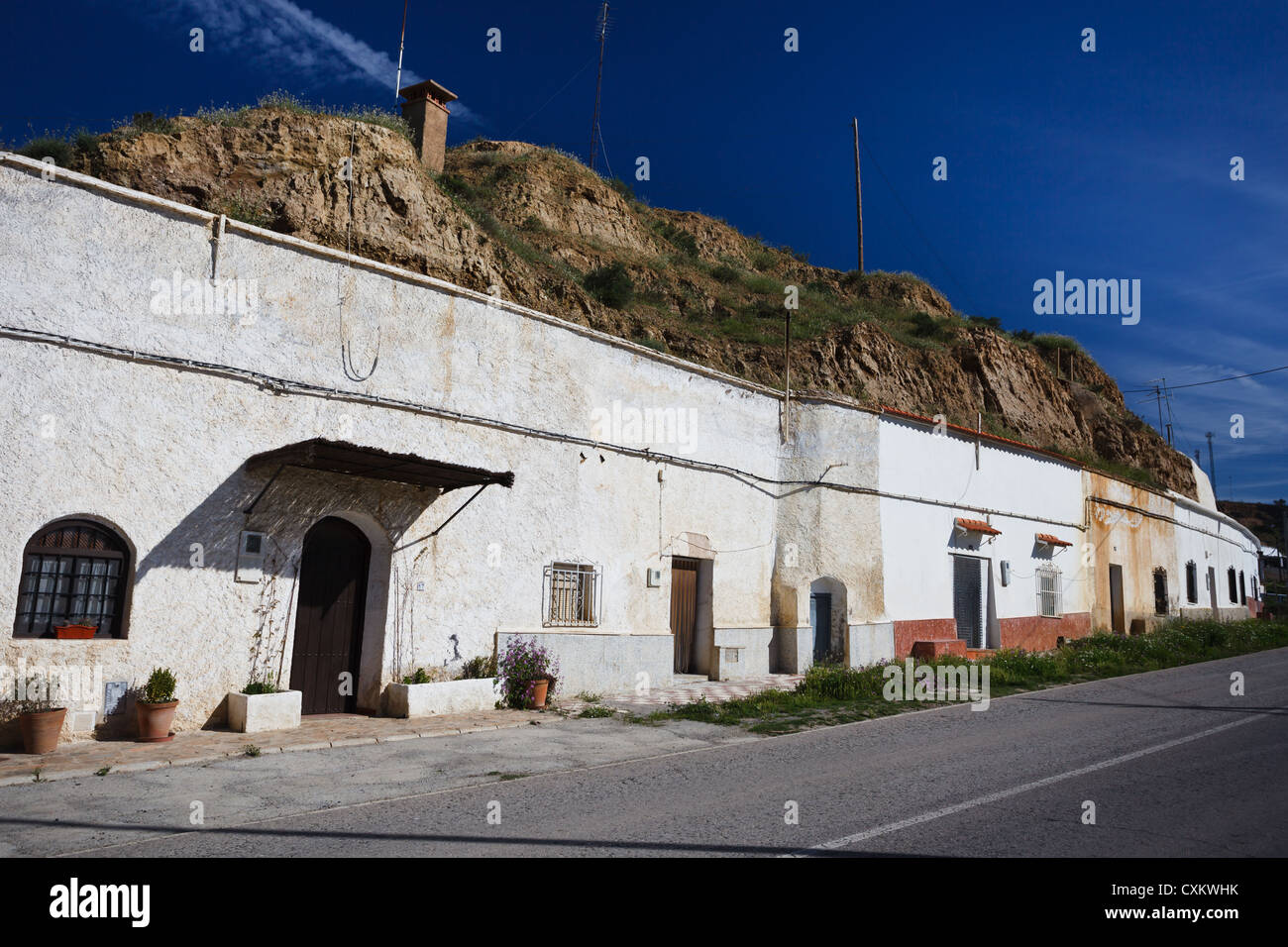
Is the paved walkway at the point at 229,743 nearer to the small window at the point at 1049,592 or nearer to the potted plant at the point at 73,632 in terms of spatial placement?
the potted plant at the point at 73,632

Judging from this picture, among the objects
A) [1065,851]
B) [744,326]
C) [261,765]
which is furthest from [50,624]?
[744,326]

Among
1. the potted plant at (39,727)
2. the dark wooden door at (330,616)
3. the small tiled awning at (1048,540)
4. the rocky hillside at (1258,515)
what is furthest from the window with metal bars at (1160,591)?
the rocky hillside at (1258,515)

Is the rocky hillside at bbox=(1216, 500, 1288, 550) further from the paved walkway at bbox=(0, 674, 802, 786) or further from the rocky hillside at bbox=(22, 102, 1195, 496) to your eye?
the paved walkway at bbox=(0, 674, 802, 786)

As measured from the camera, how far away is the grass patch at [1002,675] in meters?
11.8

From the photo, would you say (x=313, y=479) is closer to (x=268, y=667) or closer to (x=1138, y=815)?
A: (x=268, y=667)

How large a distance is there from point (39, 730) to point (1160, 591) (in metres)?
32.4

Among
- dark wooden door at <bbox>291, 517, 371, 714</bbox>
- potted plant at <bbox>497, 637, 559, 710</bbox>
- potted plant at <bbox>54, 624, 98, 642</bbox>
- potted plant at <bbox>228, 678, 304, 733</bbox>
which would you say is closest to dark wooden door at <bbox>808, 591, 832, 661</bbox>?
potted plant at <bbox>497, 637, 559, 710</bbox>

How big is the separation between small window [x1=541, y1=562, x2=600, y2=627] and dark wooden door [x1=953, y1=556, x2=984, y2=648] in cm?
1047

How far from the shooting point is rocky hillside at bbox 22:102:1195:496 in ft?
47.4

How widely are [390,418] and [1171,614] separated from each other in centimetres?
2922

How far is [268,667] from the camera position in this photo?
10180mm

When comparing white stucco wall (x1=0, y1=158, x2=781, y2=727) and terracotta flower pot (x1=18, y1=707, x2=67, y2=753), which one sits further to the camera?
white stucco wall (x1=0, y1=158, x2=781, y2=727)

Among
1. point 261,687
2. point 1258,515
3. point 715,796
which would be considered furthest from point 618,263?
point 1258,515

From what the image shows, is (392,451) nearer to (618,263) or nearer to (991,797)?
(991,797)
